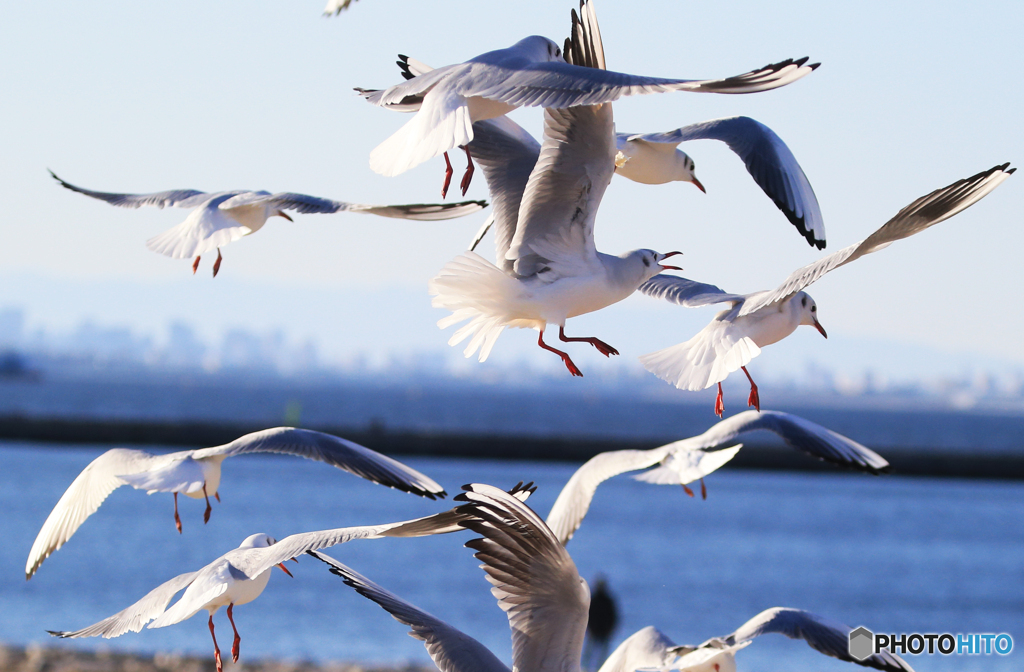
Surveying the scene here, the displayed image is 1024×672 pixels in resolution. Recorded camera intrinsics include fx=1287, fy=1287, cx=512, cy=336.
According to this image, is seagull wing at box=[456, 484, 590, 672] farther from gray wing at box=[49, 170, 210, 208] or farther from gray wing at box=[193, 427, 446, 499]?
gray wing at box=[49, 170, 210, 208]

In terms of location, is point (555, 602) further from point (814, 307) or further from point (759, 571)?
point (759, 571)

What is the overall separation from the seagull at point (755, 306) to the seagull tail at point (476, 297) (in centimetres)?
47

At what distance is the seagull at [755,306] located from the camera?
3.00 metres

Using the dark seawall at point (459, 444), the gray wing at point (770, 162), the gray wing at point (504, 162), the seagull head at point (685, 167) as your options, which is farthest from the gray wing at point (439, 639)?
the dark seawall at point (459, 444)

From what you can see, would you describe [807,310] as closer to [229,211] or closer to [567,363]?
[567,363]

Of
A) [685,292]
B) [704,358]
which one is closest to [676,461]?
[685,292]

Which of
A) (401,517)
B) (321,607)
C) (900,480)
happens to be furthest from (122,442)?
(900,480)

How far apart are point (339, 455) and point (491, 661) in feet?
3.07

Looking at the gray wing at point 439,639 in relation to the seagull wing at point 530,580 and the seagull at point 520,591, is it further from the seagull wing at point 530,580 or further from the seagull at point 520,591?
the seagull wing at point 530,580

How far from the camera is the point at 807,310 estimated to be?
4.34 metres

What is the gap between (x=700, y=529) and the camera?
42.3m

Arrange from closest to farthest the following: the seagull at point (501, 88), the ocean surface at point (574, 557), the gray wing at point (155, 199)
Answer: the seagull at point (501, 88) < the gray wing at point (155, 199) < the ocean surface at point (574, 557)

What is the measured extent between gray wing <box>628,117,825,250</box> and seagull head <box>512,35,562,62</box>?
0.72 metres

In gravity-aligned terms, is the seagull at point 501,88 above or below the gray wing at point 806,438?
above
